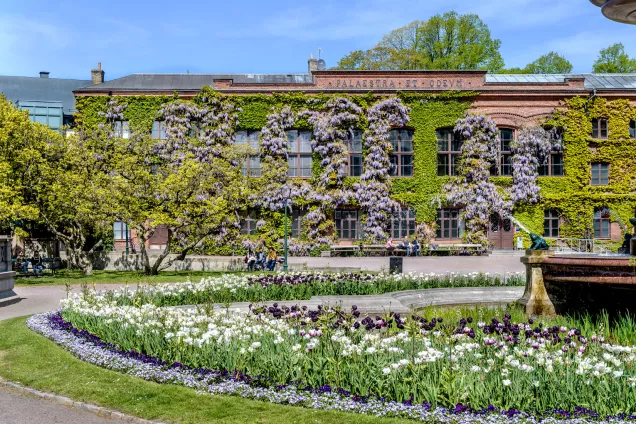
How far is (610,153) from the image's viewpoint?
123ft

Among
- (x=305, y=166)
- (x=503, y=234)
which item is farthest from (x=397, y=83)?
(x=503, y=234)

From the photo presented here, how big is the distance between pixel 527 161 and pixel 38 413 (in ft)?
110

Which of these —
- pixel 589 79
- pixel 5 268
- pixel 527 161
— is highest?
pixel 589 79

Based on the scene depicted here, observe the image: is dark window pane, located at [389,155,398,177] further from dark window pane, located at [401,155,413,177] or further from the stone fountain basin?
the stone fountain basin

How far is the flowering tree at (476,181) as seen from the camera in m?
36.6

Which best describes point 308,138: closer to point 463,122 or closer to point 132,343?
point 463,122

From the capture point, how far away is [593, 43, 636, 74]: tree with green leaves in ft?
176

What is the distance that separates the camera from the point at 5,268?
17.0m

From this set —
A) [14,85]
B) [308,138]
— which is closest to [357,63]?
[308,138]

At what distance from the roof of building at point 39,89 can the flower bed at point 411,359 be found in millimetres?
51253

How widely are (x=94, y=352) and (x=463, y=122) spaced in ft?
101

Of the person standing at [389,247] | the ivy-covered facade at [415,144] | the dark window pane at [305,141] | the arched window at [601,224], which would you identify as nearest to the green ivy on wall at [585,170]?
the ivy-covered facade at [415,144]

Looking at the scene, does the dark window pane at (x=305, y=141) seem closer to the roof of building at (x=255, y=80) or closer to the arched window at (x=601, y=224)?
the roof of building at (x=255, y=80)

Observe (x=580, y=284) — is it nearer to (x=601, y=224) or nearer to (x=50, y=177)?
(x=50, y=177)
